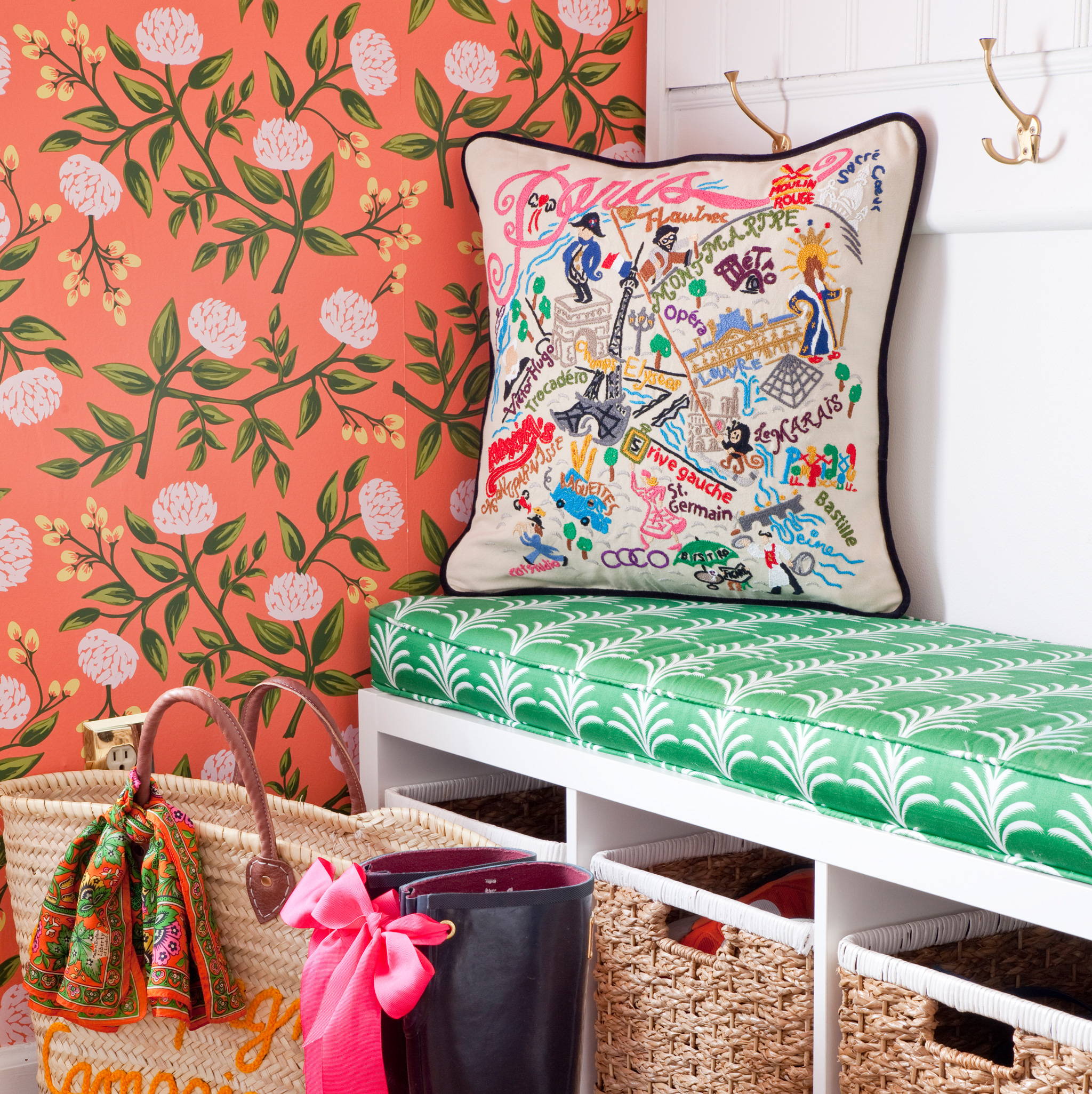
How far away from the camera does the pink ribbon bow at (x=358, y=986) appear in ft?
3.70

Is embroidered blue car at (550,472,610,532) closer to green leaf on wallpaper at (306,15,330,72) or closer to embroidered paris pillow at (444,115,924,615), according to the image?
embroidered paris pillow at (444,115,924,615)

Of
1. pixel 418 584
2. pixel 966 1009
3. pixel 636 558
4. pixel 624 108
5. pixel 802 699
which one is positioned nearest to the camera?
pixel 966 1009

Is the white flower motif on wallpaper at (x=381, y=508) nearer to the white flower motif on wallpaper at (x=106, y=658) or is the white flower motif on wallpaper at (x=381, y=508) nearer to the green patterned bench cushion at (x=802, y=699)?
the green patterned bench cushion at (x=802, y=699)

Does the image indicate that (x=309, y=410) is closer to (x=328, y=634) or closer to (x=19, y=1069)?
(x=328, y=634)

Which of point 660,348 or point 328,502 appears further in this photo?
point 328,502

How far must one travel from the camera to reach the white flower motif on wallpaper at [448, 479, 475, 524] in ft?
6.35

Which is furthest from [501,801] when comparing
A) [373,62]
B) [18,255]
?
[373,62]

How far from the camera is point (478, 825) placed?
5.09ft

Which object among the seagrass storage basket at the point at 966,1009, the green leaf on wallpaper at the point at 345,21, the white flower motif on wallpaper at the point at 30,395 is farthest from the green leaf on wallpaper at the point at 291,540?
the seagrass storage basket at the point at 966,1009

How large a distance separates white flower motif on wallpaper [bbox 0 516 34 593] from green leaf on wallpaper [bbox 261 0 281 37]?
72 cm

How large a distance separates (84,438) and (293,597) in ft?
1.16

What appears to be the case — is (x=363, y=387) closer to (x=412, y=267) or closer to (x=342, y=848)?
(x=412, y=267)

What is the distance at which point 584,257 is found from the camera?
1.74m

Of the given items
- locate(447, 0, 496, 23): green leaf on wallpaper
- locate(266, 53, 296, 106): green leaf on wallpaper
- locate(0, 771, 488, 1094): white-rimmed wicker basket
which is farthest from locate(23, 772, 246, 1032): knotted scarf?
locate(447, 0, 496, 23): green leaf on wallpaper
